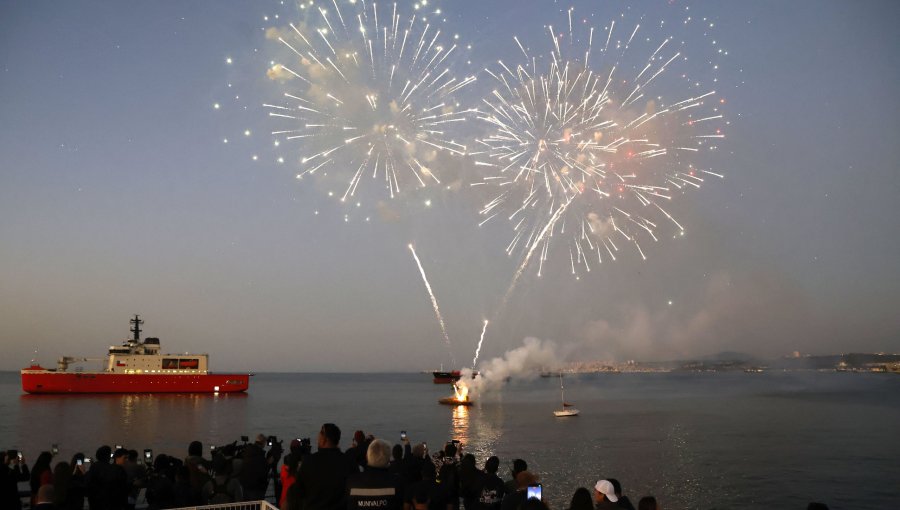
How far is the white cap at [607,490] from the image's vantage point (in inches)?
272

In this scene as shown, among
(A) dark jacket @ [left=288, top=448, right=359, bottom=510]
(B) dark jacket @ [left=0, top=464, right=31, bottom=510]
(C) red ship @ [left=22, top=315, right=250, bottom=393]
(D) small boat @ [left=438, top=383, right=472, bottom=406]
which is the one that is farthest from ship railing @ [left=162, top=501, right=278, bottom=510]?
(C) red ship @ [left=22, top=315, right=250, bottom=393]

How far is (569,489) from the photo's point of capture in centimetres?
2520

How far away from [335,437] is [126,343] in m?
105

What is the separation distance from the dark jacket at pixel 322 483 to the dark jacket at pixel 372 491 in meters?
0.15

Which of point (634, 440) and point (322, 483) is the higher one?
point (322, 483)

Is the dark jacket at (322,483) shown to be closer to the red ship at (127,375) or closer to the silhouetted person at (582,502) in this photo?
the silhouetted person at (582,502)

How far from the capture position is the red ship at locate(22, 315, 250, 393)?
3730 inches

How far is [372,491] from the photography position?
5.17 m

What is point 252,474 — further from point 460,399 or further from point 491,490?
point 460,399

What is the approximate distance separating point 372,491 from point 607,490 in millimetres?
3156

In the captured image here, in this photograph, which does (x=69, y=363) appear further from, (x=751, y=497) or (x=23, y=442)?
(x=751, y=497)

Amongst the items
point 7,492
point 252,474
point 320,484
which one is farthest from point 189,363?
point 320,484

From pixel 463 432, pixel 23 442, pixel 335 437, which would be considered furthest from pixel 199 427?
pixel 335 437

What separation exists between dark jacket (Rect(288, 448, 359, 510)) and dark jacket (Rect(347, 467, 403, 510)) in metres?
0.15
